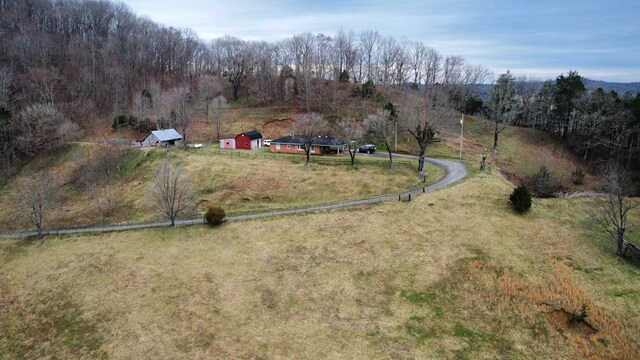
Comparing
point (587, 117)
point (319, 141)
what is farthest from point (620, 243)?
point (587, 117)

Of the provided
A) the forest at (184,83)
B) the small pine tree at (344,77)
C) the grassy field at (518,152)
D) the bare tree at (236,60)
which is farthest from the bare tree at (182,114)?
the grassy field at (518,152)

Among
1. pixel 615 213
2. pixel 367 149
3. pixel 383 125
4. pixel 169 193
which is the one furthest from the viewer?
pixel 367 149

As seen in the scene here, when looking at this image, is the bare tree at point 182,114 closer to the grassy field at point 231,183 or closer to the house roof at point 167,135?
the house roof at point 167,135

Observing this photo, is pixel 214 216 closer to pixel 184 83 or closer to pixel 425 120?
pixel 425 120


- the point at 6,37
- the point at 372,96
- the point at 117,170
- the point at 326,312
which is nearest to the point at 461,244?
the point at 326,312

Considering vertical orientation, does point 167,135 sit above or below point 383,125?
below

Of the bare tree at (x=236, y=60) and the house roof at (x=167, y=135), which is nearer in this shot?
the house roof at (x=167, y=135)
